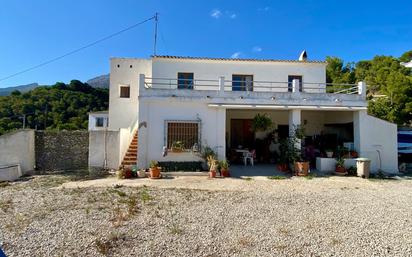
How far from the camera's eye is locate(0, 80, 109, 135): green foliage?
3344 centimetres

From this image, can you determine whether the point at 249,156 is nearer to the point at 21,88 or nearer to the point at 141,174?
the point at 141,174

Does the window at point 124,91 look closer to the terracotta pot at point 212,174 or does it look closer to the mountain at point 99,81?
the terracotta pot at point 212,174

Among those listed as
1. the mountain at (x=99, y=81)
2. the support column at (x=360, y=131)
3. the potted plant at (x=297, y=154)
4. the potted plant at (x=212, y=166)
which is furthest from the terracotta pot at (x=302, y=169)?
the mountain at (x=99, y=81)

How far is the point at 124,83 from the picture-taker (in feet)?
73.5

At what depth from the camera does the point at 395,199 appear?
9.80 meters

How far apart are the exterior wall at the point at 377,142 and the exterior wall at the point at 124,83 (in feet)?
54.3

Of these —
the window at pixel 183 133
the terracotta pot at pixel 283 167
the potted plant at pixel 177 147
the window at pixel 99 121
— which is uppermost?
the window at pixel 99 121

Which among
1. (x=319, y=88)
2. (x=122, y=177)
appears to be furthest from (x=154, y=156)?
(x=319, y=88)

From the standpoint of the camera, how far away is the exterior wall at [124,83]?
2209 cm

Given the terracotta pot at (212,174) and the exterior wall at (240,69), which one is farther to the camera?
the exterior wall at (240,69)

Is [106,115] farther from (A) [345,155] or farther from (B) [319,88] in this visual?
(A) [345,155]

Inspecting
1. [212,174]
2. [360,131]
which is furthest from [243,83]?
[212,174]

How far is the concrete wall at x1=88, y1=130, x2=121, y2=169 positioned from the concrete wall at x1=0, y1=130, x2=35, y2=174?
3714 millimetres

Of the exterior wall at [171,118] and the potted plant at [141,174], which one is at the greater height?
the exterior wall at [171,118]
